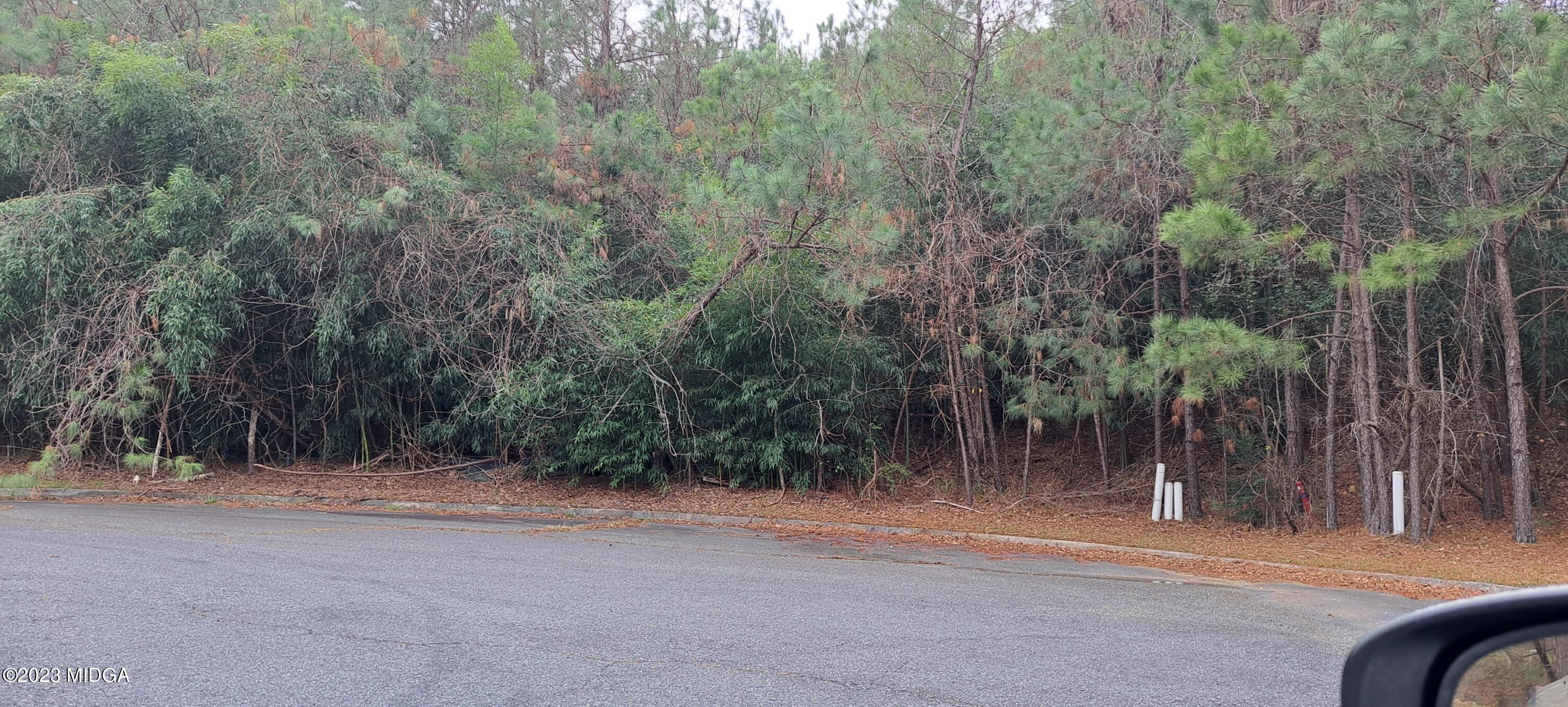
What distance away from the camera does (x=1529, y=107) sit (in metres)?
9.80

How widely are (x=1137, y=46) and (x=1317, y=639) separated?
10355mm

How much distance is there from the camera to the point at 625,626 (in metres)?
6.59

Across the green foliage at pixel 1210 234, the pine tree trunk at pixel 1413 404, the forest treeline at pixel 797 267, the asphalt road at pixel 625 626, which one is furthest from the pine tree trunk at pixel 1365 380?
the asphalt road at pixel 625 626

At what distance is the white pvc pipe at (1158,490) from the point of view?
15.5m

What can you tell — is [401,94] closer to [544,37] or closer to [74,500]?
[544,37]

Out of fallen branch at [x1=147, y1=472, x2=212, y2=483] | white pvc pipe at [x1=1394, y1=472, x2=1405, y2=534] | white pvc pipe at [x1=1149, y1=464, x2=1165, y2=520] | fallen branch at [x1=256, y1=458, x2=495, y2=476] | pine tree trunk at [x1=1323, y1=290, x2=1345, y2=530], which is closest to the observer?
white pvc pipe at [x1=1394, y1=472, x2=1405, y2=534]

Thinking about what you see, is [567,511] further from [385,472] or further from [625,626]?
[625,626]

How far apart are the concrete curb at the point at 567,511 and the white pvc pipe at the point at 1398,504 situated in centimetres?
332

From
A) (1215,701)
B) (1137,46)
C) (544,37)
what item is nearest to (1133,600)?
(1215,701)

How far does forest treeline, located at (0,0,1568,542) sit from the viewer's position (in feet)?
41.9

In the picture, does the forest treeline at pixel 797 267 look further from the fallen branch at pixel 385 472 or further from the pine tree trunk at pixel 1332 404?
the fallen branch at pixel 385 472

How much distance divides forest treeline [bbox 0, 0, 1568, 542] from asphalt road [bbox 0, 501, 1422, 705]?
470cm

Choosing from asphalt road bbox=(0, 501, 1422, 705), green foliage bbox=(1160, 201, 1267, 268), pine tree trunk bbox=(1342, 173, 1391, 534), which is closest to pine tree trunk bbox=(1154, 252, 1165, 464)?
Answer: pine tree trunk bbox=(1342, 173, 1391, 534)

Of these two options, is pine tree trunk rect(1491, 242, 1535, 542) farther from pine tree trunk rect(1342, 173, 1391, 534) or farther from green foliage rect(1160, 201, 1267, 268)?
green foliage rect(1160, 201, 1267, 268)
